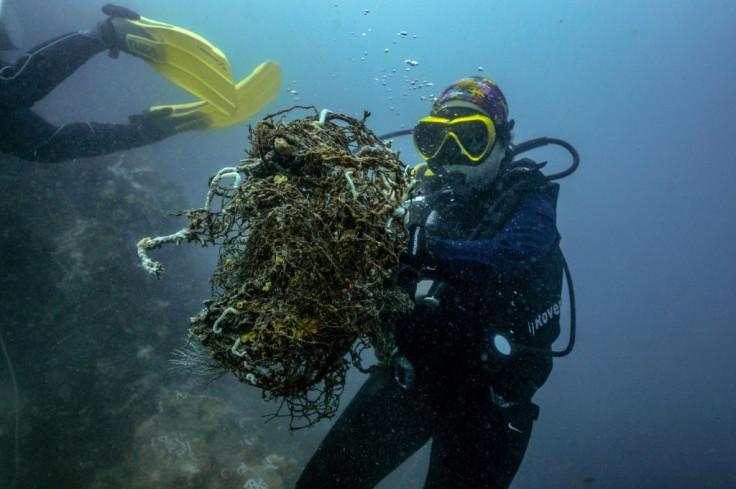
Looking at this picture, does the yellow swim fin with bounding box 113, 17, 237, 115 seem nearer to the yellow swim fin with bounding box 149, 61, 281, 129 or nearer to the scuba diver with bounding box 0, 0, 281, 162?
the scuba diver with bounding box 0, 0, 281, 162

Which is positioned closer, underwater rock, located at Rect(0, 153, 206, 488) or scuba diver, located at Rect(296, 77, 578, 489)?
scuba diver, located at Rect(296, 77, 578, 489)

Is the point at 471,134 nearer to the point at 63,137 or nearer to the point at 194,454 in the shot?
the point at 194,454

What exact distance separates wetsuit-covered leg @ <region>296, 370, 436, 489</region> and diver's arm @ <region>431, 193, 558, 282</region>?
71.3 inches

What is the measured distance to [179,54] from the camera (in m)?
7.92

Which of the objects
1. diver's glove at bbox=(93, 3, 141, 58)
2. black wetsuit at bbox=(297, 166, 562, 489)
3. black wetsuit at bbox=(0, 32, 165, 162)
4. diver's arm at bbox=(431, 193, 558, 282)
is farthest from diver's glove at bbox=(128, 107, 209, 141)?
diver's arm at bbox=(431, 193, 558, 282)

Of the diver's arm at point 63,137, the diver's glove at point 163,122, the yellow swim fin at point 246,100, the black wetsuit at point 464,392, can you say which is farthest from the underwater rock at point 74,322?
the black wetsuit at point 464,392

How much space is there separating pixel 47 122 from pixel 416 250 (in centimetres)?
904

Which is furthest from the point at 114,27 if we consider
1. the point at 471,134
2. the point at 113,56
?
the point at 471,134

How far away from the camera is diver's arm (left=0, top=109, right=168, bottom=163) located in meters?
7.25

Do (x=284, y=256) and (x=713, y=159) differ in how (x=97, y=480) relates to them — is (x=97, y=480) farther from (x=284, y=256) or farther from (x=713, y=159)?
(x=713, y=159)

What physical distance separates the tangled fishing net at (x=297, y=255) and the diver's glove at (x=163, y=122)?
26.8 feet

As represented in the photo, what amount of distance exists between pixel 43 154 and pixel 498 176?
28.7 ft

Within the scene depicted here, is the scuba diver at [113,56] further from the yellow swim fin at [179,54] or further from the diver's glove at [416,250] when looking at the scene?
the diver's glove at [416,250]

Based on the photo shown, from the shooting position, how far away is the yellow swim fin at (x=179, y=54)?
778cm
